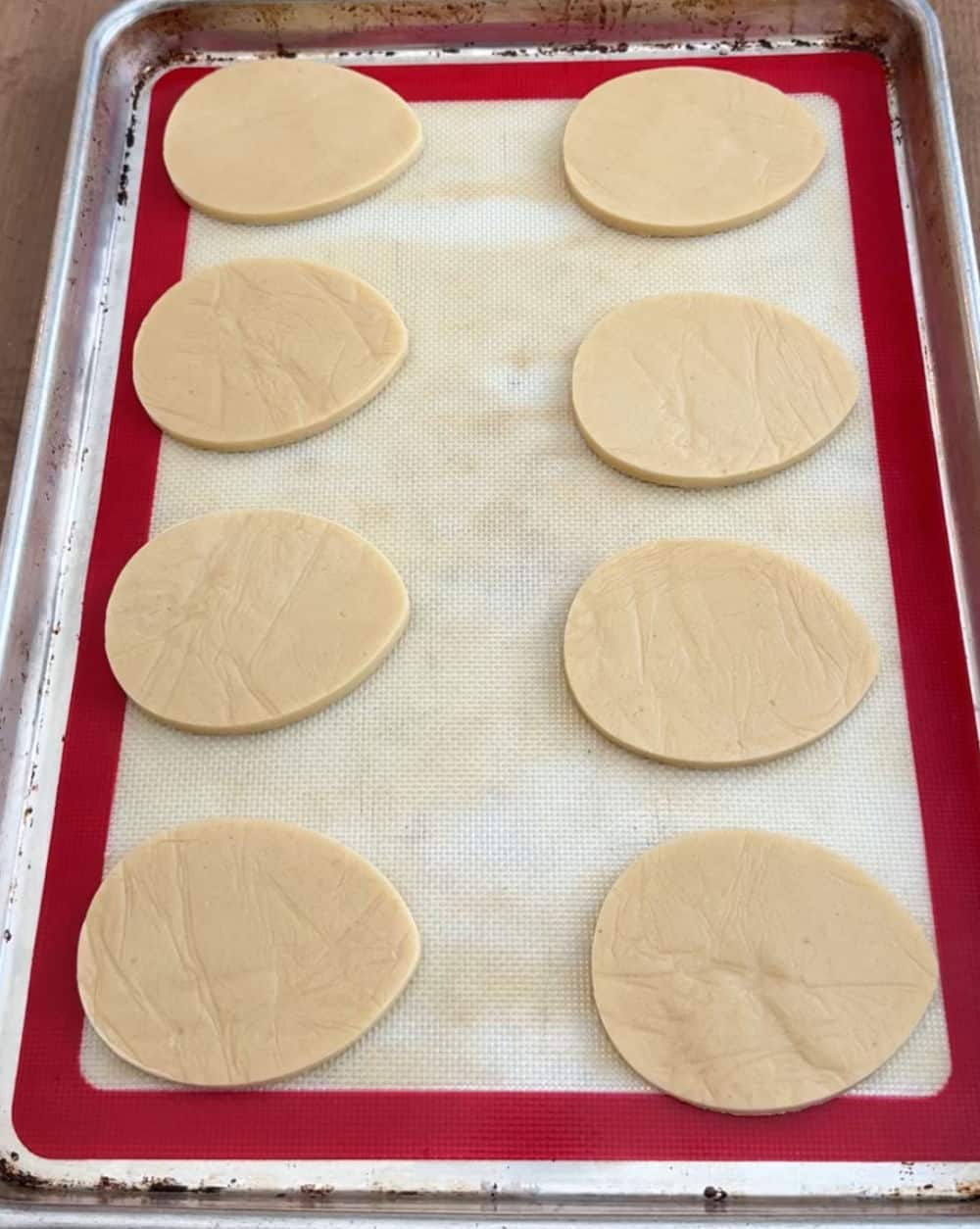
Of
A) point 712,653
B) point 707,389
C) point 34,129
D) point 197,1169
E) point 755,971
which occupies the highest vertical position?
point 34,129

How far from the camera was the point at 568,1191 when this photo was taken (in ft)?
3.36

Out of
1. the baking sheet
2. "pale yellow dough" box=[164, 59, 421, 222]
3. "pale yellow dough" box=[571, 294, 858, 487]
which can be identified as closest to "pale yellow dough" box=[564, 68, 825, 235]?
the baking sheet

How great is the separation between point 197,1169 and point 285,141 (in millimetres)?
1291

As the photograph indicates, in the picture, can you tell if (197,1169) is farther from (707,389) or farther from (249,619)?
(707,389)

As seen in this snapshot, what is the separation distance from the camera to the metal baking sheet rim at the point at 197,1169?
1012 millimetres

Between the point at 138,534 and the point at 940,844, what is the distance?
3.25 feet

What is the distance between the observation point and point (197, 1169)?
41.0 inches

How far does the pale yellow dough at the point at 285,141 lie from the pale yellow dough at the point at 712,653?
68 centimetres

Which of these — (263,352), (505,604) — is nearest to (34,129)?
(263,352)

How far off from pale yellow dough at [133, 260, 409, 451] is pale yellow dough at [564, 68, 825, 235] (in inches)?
14.0

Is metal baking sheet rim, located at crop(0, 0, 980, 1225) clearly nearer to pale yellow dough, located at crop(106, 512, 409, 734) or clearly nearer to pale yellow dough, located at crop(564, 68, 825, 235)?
pale yellow dough, located at crop(106, 512, 409, 734)

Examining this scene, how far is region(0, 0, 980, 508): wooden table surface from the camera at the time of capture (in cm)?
151

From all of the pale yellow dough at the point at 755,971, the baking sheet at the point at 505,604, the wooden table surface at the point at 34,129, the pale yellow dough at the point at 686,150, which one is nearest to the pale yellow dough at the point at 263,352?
the baking sheet at the point at 505,604

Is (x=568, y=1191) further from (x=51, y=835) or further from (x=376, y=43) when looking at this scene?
(x=376, y=43)
